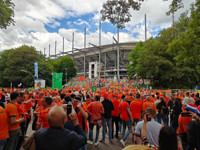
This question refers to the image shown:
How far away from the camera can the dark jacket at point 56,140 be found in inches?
63.9

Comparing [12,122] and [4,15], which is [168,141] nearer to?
[12,122]

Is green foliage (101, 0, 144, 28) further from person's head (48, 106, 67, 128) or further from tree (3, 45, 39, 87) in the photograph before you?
tree (3, 45, 39, 87)

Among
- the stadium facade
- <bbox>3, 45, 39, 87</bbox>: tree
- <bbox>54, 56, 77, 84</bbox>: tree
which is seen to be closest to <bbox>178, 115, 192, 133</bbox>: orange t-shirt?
<bbox>3, 45, 39, 87</bbox>: tree

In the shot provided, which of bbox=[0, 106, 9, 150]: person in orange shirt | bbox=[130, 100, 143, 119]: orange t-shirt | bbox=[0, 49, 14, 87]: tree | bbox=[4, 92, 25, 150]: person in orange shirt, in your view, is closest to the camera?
bbox=[0, 106, 9, 150]: person in orange shirt

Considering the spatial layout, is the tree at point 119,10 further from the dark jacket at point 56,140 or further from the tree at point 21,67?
the tree at point 21,67

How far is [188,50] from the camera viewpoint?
9953 mm

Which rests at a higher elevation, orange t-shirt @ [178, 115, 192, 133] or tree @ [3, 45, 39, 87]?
tree @ [3, 45, 39, 87]

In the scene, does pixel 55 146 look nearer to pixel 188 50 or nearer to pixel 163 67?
pixel 188 50

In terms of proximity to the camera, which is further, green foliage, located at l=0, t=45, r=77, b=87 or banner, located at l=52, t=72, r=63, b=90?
green foliage, located at l=0, t=45, r=77, b=87

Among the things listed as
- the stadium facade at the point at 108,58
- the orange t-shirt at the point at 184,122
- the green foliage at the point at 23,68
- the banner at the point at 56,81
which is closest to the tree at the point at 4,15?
the banner at the point at 56,81

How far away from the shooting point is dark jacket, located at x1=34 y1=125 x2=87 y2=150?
5.32 feet

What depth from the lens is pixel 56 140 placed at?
5.34ft

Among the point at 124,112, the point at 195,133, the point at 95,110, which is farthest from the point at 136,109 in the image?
the point at 195,133

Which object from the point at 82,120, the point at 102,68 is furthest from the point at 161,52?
the point at 102,68
